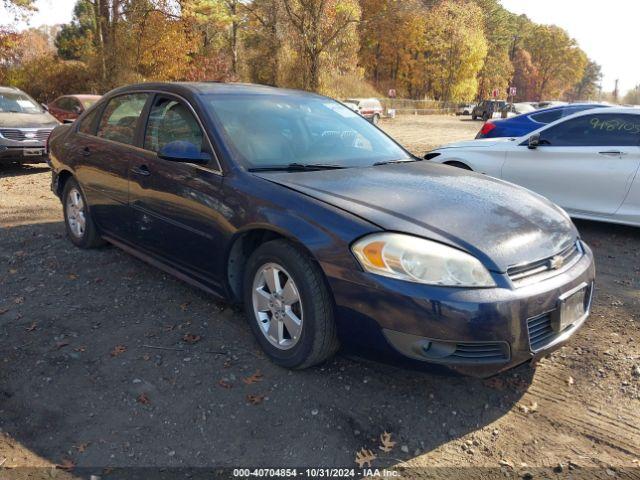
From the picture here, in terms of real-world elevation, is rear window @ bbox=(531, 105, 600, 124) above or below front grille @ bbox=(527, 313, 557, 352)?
above

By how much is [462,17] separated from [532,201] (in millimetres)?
49825

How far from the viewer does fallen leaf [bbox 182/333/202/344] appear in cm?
355

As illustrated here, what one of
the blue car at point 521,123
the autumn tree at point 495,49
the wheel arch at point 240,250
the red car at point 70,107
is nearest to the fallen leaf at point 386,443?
the wheel arch at point 240,250

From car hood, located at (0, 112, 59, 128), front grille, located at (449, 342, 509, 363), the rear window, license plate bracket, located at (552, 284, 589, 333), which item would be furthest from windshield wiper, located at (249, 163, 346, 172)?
car hood, located at (0, 112, 59, 128)

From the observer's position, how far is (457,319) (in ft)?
8.28

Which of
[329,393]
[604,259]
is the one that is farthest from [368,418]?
[604,259]

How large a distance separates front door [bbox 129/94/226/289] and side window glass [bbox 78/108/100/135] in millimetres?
1147

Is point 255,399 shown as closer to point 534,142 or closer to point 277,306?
point 277,306

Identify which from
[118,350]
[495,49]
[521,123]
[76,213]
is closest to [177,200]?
[118,350]

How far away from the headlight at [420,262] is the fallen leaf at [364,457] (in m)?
0.84

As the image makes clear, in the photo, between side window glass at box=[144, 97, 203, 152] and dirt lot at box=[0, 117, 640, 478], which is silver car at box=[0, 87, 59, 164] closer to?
dirt lot at box=[0, 117, 640, 478]

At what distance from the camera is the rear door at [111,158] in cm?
433

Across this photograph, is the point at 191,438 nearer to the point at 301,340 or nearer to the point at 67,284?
the point at 301,340

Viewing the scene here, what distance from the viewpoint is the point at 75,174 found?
16.8 feet
